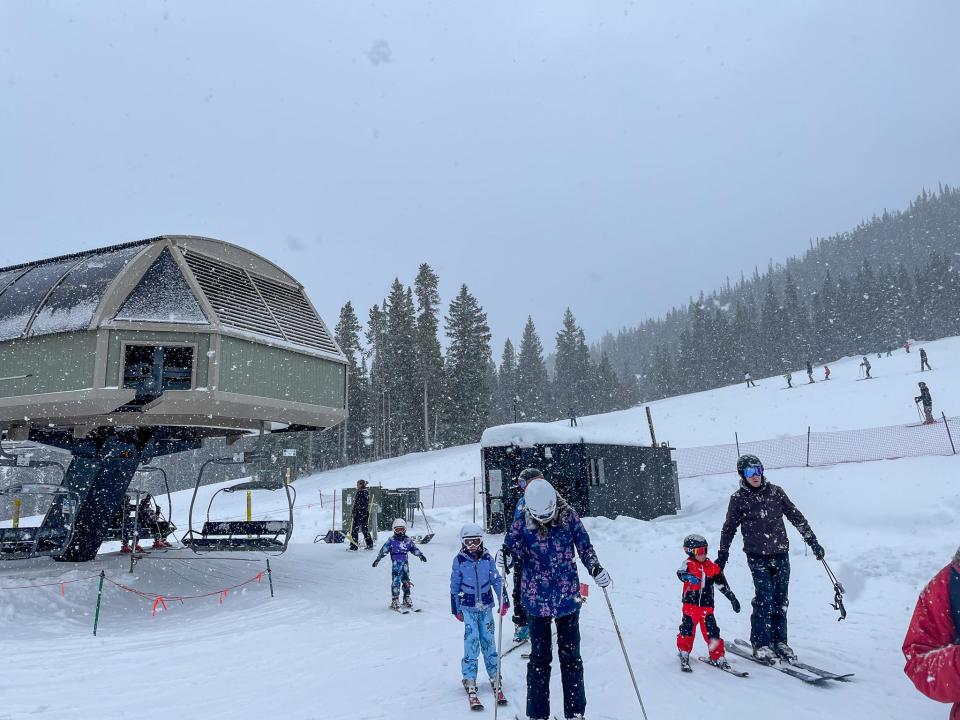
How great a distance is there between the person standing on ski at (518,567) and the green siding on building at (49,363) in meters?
7.93

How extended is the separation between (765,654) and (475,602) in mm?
3056

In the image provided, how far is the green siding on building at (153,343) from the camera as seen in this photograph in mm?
10234

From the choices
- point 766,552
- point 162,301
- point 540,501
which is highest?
point 162,301

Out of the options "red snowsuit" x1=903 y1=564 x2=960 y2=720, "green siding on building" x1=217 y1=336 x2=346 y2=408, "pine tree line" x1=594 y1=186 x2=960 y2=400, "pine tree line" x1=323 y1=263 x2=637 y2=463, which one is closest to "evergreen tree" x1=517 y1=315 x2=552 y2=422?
"pine tree line" x1=323 y1=263 x2=637 y2=463

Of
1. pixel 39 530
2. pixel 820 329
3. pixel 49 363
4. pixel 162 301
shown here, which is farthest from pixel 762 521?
pixel 820 329

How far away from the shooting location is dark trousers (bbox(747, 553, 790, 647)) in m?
6.19

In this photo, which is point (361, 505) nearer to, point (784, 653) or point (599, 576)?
point (784, 653)

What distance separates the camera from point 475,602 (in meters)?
5.95

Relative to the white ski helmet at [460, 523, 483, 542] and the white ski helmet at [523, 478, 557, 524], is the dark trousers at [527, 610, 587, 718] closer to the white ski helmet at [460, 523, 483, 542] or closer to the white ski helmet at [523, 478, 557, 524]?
the white ski helmet at [523, 478, 557, 524]

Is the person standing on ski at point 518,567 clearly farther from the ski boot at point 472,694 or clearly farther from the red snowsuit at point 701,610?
the red snowsuit at point 701,610

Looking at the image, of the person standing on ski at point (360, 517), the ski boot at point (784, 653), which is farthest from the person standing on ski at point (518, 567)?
the person standing on ski at point (360, 517)

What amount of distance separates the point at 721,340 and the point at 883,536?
8343cm

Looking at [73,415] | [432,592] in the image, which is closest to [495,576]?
[432,592]

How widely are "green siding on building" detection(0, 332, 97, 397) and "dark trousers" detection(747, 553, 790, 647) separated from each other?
10.4 metres
